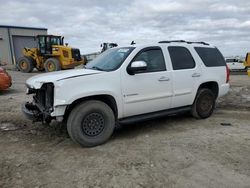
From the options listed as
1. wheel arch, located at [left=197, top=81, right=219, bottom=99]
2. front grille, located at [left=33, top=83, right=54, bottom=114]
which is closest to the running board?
wheel arch, located at [left=197, top=81, right=219, bottom=99]

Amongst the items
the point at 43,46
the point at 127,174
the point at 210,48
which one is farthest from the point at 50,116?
the point at 43,46

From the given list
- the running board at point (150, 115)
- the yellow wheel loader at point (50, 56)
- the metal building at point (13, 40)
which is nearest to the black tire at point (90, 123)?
the running board at point (150, 115)

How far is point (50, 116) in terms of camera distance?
4773mm

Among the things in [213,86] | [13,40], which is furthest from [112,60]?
Result: [13,40]

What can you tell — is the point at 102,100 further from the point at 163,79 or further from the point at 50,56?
the point at 50,56

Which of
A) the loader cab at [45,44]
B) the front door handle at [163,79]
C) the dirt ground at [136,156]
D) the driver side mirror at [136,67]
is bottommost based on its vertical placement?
the dirt ground at [136,156]

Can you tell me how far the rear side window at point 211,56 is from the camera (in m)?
6.64

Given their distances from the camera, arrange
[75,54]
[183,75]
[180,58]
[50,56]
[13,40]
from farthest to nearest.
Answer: [13,40], [50,56], [75,54], [180,58], [183,75]

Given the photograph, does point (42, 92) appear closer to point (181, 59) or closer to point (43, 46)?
point (181, 59)

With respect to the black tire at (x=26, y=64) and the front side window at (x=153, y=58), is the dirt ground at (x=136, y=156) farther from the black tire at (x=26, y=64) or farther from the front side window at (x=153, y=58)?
the black tire at (x=26, y=64)

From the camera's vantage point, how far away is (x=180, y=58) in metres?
6.17

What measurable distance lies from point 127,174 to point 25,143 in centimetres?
234

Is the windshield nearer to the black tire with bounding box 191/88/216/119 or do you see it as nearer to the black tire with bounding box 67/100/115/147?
the black tire with bounding box 67/100/115/147

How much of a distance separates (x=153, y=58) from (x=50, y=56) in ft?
52.8
